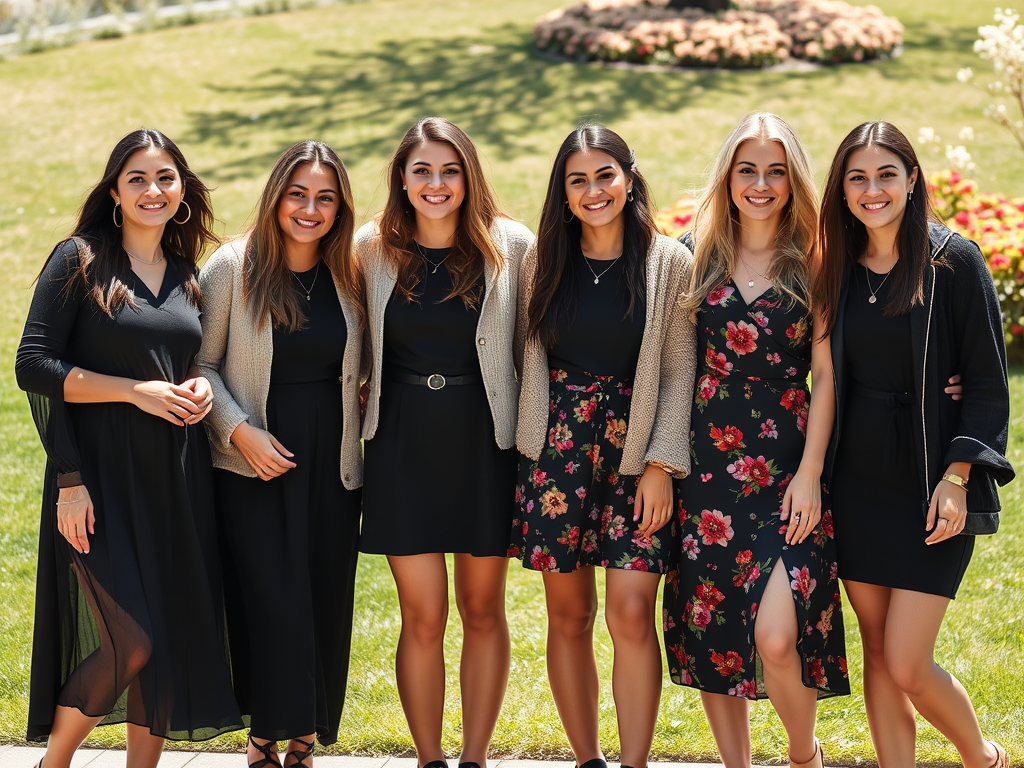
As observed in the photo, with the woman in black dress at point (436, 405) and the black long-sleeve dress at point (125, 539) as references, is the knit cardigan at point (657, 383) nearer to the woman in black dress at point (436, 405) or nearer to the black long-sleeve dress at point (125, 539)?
the woman in black dress at point (436, 405)

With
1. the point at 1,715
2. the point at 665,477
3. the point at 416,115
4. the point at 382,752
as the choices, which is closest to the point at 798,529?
the point at 665,477

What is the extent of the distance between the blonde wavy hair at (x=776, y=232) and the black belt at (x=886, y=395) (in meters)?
0.34

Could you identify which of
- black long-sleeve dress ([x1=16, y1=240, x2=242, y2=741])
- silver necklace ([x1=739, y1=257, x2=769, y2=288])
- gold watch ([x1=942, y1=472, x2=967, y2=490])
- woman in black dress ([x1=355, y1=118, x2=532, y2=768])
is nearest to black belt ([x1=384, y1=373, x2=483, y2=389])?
woman in black dress ([x1=355, y1=118, x2=532, y2=768])

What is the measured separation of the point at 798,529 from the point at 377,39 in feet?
51.7

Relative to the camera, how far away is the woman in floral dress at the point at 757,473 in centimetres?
383

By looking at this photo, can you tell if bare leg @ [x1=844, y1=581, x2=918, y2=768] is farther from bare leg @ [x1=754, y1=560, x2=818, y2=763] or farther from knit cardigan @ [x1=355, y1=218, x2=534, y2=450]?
knit cardigan @ [x1=355, y1=218, x2=534, y2=450]

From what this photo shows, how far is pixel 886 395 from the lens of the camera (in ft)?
12.4

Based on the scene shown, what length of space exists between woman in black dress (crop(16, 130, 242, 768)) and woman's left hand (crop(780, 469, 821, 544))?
192 centimetres

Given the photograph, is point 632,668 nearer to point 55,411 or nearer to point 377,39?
point 55,411

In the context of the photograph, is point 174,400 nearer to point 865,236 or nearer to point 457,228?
point 457,228

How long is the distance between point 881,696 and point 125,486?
259 cm

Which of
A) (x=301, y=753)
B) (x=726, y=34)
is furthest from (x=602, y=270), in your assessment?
(x=726, y=34)

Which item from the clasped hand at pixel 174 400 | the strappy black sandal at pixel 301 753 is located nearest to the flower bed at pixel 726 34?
the clasped hand at pixel 174 400

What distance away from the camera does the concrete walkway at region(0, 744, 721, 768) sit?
4441mm
